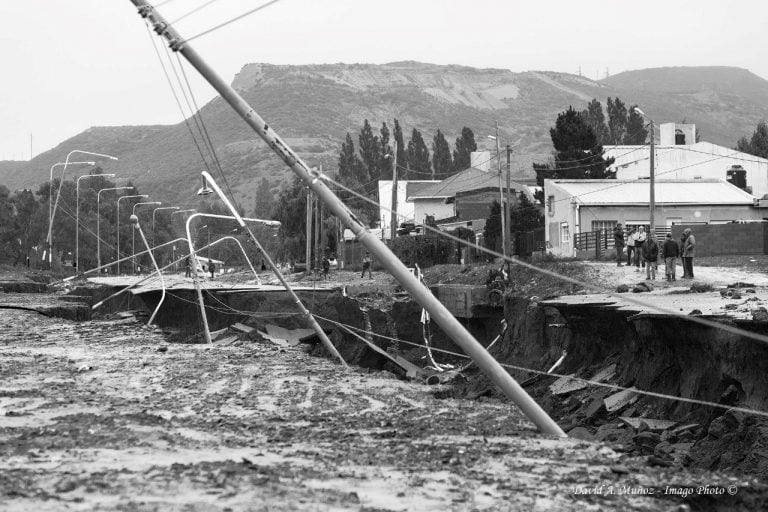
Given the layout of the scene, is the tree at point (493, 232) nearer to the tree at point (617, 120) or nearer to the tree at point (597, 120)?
the tree at point (597, 120)

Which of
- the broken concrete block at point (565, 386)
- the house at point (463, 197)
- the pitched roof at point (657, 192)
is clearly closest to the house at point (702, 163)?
the house at point (463, 197)

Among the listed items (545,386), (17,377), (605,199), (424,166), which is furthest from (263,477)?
(424,166)

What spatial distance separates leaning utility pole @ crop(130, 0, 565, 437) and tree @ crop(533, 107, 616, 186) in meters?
67.8

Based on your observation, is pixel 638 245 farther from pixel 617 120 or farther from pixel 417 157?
pixel 417 157

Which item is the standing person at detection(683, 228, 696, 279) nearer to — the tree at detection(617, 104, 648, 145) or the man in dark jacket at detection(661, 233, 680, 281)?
the man in dark jacket at detection(661, 233, 680, 281)

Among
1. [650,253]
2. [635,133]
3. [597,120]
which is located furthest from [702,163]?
[635,133]

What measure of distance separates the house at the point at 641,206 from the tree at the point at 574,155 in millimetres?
17554

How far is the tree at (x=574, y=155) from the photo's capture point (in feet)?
271

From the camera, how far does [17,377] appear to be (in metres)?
22.9

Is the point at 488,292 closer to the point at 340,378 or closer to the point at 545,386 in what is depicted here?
the point at 545,386

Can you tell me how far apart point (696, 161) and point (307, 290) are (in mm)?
44882

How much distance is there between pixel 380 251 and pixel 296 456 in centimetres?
323

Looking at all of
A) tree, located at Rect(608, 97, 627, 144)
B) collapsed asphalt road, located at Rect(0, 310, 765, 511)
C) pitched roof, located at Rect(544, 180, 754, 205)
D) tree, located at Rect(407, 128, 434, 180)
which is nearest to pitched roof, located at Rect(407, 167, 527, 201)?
pitched roof, located at Rect(544, 180, 754, 205)

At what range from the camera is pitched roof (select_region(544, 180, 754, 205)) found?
60875 millimetres
